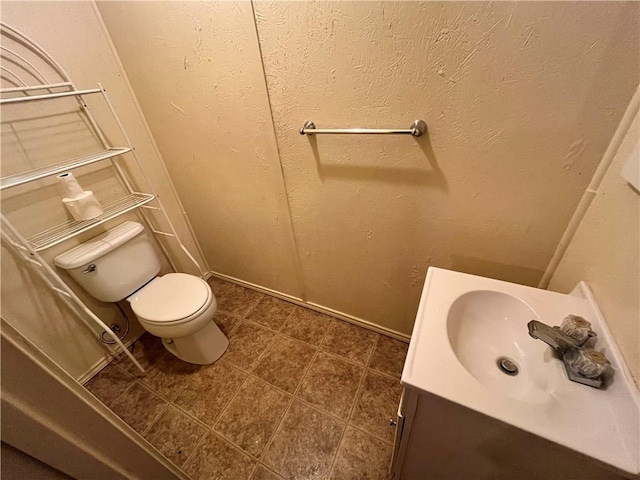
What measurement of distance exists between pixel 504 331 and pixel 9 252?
1901 millimetres

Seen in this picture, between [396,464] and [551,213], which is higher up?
[551,213]

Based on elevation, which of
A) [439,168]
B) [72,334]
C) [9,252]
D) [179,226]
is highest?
[439,168]

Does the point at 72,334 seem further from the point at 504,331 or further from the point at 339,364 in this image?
the point at 504,331

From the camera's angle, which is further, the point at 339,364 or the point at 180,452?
the point at 339,364

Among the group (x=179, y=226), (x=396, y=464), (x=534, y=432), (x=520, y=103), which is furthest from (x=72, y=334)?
(x=520, y=103)

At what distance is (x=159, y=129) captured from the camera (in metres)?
1.46

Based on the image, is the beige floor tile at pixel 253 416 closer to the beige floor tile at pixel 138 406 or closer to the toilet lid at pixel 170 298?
the beige floor tile at pixel 138 406

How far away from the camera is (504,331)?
774 mm

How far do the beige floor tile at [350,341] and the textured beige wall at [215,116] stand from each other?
13.6 inches

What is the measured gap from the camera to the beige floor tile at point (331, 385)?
1230mm

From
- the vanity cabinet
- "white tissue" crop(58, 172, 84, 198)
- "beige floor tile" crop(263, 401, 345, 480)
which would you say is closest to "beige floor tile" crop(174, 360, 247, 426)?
"beige floor tile" crop(263, 401, 345, 480)

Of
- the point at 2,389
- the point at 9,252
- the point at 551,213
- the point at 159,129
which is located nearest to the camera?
the point at 2,389

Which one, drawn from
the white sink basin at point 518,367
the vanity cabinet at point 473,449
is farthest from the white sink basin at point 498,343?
the vanity cabinet at point 473,449

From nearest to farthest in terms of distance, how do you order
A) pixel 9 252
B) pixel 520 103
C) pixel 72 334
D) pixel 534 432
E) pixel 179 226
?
pixel 534 432 < pixel 520 103 < pixel 9 252 < pixel 72 334 < pixel 179 226
